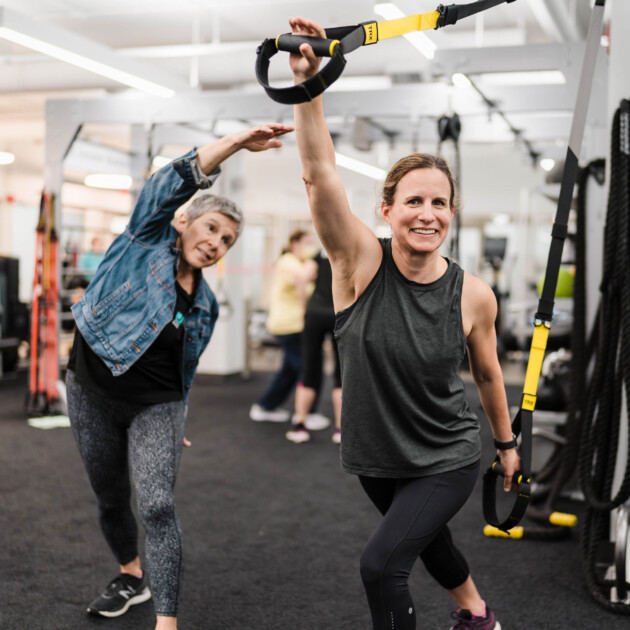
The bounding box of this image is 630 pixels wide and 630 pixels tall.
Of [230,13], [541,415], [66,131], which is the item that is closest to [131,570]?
[541,415]

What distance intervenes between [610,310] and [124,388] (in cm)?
176

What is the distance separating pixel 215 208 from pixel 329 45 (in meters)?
0.92

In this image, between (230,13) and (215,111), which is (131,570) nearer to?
(215,111)

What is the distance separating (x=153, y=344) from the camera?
2.19 metres

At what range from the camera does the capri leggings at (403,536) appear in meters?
1.62

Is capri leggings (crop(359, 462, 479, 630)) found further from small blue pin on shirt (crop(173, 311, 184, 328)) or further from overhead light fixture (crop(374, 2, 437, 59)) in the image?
overhead light fixture (crop(374, 2, 437, 59))

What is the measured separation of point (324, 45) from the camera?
1338 millimetres

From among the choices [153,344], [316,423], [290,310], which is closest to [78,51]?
[290,310]

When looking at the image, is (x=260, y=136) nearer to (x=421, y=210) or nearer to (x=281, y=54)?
(x=421, y=210)

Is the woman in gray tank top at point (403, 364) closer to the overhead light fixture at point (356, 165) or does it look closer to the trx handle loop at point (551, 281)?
the trx handle loop at point (551, 281)

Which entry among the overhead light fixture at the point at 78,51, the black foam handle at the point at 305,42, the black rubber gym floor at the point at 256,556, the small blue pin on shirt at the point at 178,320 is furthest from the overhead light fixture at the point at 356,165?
the black foam handle at the point at 305,42

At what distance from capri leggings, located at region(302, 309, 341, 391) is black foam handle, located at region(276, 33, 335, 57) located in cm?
373

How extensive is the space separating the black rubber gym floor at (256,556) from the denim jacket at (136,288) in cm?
97

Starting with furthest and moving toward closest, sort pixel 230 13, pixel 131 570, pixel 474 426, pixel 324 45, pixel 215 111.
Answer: pixel 230 13
pixel 215 111
pixel 131 570
pixel 474 426
pixel 324 45
